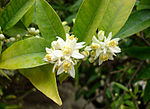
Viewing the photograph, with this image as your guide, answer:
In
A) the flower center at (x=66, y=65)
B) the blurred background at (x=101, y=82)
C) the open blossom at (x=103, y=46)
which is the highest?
the flower center at (x=66, y=65)

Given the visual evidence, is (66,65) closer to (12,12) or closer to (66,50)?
(66,50)

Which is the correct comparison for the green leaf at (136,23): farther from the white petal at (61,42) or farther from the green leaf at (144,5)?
the white petal at (61,42)

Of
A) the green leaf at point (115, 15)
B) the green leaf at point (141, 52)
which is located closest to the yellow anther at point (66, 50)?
the green leaf at point (115, 15)

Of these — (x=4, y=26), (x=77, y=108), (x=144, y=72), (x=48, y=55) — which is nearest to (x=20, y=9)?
(x=4, y=26)

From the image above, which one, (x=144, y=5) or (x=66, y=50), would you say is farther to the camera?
(x=144, y=5)

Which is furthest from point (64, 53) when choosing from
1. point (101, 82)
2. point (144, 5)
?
point (101, 82)

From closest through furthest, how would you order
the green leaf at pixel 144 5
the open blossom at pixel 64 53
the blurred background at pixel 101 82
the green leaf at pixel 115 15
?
the open blossom at pixel 64 53 < the green leaf at pixel 115 15 < the green leaf at pixel 144 5 < the blurred background at pixel 101 82
